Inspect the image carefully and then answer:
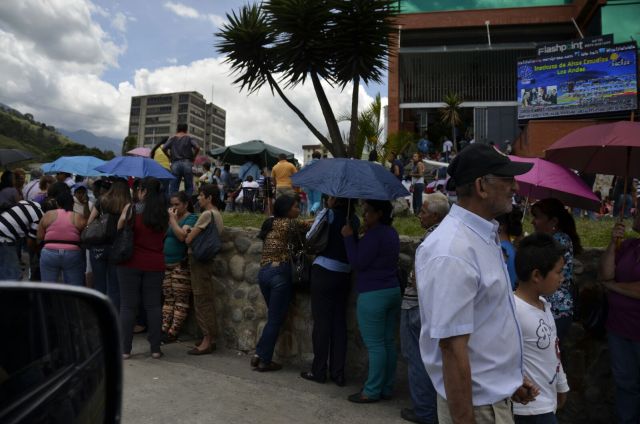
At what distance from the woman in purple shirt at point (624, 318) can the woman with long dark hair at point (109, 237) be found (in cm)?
452

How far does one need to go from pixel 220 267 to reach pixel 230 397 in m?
2.03

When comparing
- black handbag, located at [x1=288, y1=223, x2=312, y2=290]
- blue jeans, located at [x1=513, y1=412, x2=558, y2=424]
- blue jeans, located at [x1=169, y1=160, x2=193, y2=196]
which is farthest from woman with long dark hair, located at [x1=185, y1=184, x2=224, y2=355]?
blue jeans, located at [x1=513, y1=412, x2=558, y2=424]

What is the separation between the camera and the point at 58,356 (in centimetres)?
109

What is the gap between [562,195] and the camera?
472 centimetres

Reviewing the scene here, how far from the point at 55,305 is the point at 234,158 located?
12.6 m

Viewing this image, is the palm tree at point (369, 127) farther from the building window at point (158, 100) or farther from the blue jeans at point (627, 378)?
the building window at point (158, 100)

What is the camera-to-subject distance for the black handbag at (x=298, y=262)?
17.0ft

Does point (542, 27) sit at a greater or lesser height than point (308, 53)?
greater

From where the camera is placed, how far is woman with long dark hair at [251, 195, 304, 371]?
5.17 m

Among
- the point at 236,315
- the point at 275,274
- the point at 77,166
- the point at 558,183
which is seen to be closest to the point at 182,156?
the point at 77,166

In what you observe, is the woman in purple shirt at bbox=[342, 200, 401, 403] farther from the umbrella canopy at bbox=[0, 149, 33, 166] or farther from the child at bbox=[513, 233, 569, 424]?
the umbrella canopy at bbox=[0, 149, 33, 166]

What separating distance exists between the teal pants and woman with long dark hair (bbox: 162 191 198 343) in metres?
2.47

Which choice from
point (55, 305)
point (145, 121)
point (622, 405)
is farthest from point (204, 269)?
point (145, 121)

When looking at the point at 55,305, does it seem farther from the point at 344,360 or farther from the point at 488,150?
the point at 344,360
